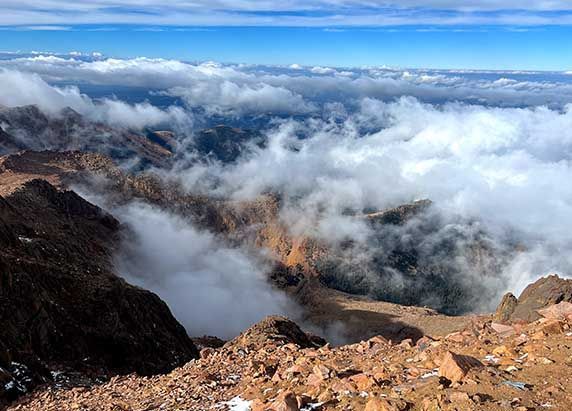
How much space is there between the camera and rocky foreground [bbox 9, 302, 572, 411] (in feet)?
60.9

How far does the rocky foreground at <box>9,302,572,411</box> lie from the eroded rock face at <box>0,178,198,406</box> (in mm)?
15404

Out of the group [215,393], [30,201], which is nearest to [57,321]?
[215,393]

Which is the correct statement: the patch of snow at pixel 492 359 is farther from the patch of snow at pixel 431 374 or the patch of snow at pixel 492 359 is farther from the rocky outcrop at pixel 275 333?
the rocky outcrop at pixel 275 333

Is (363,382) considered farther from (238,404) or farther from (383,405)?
(238,404)

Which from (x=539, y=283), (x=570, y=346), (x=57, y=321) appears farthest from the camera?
(x=539, y=283)

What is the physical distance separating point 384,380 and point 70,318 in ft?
151

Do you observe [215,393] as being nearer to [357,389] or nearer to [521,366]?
[357,389]

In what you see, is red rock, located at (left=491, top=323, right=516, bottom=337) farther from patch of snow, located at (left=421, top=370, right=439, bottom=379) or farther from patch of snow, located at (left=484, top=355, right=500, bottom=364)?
patch of snow, located at (left=421, top=370, right=439, bottom=379)

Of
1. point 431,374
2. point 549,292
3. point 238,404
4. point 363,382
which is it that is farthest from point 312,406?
point 549,292

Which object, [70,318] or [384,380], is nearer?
[384,380]

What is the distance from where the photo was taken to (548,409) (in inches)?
674

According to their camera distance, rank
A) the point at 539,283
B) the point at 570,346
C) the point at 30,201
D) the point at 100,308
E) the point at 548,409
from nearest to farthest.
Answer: the point at 548,409 → the point at 570,346 → the point at 100,308 → the point at 539,283 → the point at 30,201

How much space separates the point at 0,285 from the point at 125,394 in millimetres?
28887

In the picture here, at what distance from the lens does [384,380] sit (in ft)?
70.6
